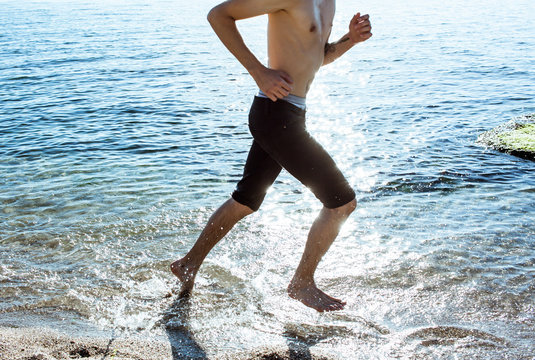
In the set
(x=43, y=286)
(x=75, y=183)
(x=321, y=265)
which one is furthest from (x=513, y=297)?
(x=75, y=183)

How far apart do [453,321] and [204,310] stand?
1.71 meters

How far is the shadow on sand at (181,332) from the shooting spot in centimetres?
348

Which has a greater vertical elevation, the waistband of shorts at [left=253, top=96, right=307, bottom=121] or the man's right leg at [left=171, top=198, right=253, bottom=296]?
the waistband of shorts at [left=253, top=96, right=307, bottom=121]

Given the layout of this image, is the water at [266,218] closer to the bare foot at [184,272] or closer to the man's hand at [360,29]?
the bare foot at [184,272]

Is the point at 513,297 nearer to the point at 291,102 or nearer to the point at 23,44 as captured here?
the point at 291,102

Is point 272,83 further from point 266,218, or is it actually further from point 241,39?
point 266,218

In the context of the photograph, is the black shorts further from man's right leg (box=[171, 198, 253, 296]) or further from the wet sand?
the wet sand

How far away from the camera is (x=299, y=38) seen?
3.67 metres

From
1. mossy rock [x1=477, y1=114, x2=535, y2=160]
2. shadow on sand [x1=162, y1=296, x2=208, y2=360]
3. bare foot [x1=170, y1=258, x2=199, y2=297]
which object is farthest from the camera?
mossy rock [x1=477, y1=114, x2=535, y2=160]

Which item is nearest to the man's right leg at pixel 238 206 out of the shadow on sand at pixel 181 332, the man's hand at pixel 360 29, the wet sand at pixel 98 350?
the shadow on sand at pixel 181 332

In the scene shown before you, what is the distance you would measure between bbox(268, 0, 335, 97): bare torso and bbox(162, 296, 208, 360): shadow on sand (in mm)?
1702

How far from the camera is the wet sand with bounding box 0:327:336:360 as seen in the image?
3.34m

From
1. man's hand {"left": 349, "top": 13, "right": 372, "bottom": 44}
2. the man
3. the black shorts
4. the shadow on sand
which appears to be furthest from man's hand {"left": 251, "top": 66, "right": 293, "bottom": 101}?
the shadow on sand

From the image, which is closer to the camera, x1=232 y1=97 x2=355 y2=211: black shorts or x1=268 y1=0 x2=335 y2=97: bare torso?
x1=268 y1=0 x2=335 y2=97: bare torso
